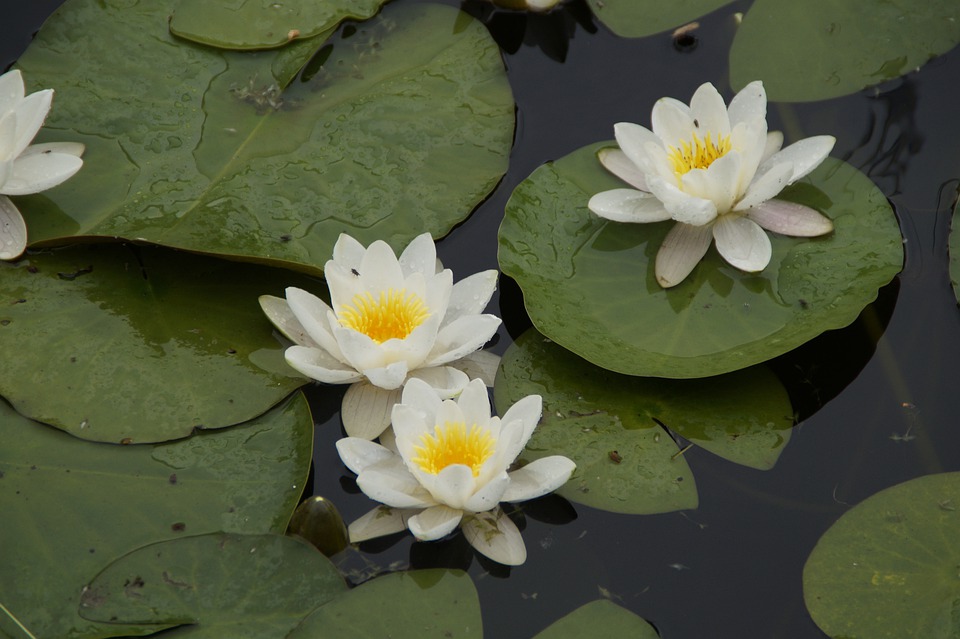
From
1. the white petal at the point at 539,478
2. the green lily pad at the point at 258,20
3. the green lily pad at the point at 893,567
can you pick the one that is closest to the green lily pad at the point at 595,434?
the white petal at the point at 539,478

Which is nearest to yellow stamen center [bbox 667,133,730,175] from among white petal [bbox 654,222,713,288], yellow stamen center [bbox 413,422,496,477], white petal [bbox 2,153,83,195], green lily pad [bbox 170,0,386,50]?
white petal [bbox 654,222,713,288]

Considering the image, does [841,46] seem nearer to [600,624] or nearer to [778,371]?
[778,371]

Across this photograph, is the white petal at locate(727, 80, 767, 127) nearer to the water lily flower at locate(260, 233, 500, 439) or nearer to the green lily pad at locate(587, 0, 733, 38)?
the green lily pad at locate(587, 0, 733, 38)

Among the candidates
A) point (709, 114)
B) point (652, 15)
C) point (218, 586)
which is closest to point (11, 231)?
point (218, 586)

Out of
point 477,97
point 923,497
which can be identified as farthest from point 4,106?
point 923,497

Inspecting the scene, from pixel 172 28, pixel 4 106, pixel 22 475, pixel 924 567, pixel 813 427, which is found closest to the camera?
pixel 924 567

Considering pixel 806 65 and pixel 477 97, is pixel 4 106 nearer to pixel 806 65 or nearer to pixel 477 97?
pixel 477 97

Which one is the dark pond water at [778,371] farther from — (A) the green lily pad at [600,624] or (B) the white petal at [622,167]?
(B) the white petal at [622,167]
